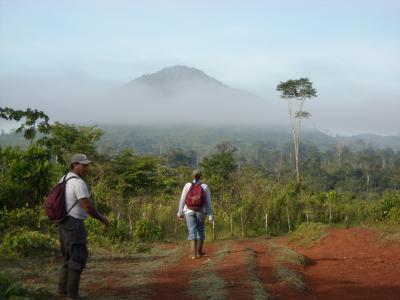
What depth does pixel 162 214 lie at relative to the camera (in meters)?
20.9

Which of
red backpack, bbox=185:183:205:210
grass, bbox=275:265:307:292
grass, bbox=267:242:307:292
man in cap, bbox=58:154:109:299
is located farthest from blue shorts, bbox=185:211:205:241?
man in cap, bbox=58:154:109:299

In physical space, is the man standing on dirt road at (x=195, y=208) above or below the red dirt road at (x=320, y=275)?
above

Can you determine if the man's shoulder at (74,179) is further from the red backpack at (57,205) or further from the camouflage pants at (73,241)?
the camouflage pants at (73,241)

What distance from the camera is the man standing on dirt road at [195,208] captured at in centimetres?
906

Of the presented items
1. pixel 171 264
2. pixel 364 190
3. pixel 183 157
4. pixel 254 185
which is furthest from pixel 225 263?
pixel 183 157

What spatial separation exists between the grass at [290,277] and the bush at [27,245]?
3.93 metres

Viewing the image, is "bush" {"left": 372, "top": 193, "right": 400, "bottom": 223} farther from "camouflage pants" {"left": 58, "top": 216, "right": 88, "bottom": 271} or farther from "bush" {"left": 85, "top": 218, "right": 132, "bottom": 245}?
"camouflage pants" {"left": 58, "top": 216, "right": 88, "bottom": 271}

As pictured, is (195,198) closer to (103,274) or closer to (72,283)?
(103,274)

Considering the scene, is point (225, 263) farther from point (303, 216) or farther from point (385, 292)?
point (303, 216)

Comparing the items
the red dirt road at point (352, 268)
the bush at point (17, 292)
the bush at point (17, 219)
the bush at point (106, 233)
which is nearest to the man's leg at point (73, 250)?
the bush at point (17, 292)

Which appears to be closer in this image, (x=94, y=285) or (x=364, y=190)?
(x=94, y=285)

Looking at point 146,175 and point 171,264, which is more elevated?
point 146,175

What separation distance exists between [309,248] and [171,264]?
17.6 ft

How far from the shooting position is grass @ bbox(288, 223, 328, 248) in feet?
43.7
